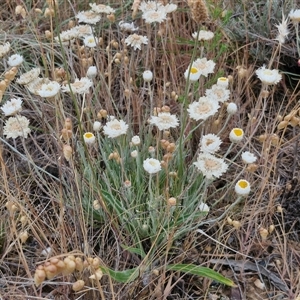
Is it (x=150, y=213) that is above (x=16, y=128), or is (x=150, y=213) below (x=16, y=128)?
below

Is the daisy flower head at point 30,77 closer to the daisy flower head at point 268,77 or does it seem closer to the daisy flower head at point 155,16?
the daisy flower head at point 155,16

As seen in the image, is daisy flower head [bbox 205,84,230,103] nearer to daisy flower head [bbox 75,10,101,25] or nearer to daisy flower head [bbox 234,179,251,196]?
daisy flower head [bbox 234,179,251,196]

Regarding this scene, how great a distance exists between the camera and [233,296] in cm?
118

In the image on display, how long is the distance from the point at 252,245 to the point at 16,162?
715 millimetres

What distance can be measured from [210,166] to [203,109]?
156mm

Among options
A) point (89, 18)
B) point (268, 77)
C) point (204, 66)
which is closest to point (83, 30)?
point (89, 18)

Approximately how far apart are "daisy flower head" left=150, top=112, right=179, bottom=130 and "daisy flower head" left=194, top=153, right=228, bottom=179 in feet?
0.38

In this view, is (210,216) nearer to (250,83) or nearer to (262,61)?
(250,83)

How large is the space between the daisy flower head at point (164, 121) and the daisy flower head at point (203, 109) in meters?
0.05

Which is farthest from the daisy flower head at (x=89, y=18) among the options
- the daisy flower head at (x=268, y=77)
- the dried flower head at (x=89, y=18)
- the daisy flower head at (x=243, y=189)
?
the daisy flower head at (x=243, y=189)

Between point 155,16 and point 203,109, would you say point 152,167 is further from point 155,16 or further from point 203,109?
point 155,16

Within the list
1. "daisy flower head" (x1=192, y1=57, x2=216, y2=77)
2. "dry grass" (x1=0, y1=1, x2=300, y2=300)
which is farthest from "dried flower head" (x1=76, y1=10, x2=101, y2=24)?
"daisy flower head" (x1=192, y1=57, x2=216, y2=77)

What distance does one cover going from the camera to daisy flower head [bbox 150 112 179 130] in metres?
1.20

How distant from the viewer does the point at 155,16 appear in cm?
145
